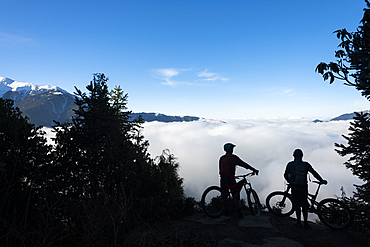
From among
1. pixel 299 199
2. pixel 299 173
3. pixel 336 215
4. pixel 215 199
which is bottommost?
pixel 215 199

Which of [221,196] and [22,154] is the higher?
[221,196]

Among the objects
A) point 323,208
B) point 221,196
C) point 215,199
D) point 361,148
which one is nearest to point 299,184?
point 323,208

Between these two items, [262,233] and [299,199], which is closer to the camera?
[262,233]

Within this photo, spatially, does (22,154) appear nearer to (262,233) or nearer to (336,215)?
(262,233)

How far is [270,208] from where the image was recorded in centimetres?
728

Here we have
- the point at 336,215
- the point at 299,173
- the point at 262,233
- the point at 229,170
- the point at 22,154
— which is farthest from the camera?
the point at 22,154

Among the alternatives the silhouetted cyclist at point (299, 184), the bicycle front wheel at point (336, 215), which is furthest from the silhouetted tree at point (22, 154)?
the bicycle front wheel at point (336, 215)

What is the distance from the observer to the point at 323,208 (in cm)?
641

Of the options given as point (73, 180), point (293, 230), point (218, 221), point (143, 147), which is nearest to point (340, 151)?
point (293, 230)

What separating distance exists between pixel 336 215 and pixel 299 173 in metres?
1.45

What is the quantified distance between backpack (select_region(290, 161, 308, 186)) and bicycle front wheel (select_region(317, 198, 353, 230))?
0.93 meters

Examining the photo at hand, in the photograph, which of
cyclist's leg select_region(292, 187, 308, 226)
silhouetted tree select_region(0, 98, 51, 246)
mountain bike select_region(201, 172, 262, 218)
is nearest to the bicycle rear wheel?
mountain bike select_region(201, 172, 262, 218)

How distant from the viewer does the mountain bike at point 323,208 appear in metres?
5.99

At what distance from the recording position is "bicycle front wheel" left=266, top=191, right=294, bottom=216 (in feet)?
23.3
